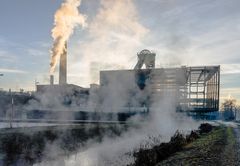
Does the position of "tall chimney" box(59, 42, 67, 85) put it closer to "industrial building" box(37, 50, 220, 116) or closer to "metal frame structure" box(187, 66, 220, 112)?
"industrial building" box(37, 50, 220, 116)

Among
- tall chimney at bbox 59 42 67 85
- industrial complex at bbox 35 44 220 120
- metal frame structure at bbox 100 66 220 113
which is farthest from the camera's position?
tall chimney at bbox 59 42 67 85

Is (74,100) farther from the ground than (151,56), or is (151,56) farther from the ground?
(151,56)

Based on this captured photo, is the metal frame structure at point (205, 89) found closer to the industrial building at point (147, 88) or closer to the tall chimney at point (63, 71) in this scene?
the industrial building at point (147, 88)

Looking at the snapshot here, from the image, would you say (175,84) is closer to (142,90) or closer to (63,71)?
(142,90)

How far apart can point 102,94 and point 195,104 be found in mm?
50541

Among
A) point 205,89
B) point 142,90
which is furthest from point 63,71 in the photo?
point 205,89

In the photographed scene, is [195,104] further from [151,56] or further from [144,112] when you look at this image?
[144,112]

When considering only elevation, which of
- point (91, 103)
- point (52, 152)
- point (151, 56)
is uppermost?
point (151, 56)

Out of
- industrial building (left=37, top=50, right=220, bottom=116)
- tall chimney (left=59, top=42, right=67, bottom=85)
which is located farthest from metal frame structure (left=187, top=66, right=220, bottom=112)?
tall chimney (left=59, top=42, right=67, bottom=85)

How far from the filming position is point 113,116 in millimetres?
66125

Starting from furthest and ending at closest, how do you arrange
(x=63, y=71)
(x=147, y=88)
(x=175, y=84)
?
(x=63, y=71), (x=147, y=88), (x=175, y=84)

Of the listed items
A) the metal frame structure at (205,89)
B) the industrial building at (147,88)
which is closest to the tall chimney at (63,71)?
the industrial building at (147,88)

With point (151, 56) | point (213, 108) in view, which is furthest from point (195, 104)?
Result: point (151, 56)

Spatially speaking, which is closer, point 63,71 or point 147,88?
point 147,88
